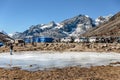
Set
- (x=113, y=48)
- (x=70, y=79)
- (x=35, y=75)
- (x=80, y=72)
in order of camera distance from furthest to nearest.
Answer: (x=113, y=48) → (x=80, y=72) → (x=35, y=75) → (x=70, y=79)

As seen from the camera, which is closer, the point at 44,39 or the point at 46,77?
the point at 46,77

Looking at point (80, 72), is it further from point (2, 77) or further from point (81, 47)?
point (81, 47)

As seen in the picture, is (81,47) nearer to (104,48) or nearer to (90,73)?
(104,48)

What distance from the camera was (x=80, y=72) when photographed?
101 ft

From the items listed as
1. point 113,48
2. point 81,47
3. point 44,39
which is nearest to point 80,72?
point 113,48

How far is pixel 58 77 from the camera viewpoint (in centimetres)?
2739

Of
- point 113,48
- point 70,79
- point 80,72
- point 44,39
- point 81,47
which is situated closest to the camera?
point 70,79

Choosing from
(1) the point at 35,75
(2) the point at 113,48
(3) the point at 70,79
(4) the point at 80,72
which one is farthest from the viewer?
(2) the point at 113,48

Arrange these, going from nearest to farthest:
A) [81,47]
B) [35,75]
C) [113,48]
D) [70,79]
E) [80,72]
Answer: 1. [70,79]
2. [35,75]
3. [80,72]
4. [113,48]
5. [81,47]

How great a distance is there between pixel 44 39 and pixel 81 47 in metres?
75.8

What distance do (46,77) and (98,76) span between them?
15.2ft

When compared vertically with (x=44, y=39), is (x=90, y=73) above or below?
below

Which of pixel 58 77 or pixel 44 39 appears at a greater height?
pixel 44 39

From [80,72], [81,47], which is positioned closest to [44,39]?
[81,47]
